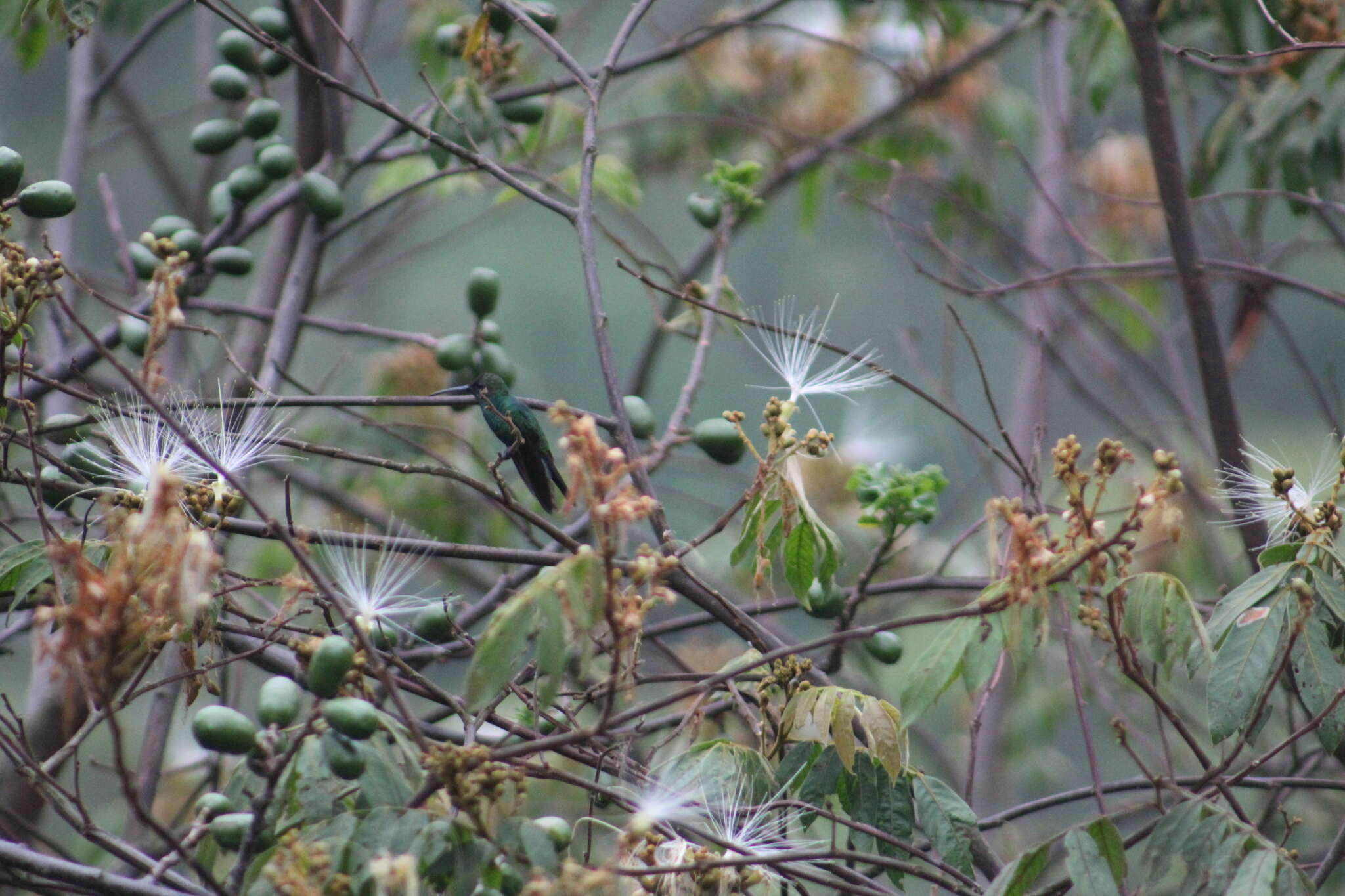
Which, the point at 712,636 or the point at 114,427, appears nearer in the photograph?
the point at 114,427

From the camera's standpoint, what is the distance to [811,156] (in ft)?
12.1

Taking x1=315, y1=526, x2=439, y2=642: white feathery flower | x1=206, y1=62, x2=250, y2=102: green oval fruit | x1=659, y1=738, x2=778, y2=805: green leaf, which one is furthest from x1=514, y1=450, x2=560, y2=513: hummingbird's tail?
x1=206, y1=62, x2=250, y2=102: green oval fruit

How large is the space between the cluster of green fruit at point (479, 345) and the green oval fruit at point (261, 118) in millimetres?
492

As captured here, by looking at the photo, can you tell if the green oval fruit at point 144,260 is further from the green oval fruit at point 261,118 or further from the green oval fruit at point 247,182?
the green oval fruit at point 261,118

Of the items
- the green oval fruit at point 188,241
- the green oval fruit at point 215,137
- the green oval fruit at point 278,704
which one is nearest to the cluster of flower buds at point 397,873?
the green oval fruit at point 278,704

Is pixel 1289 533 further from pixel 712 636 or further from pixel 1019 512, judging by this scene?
pixel 712 636

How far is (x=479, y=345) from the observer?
2084 millimetres

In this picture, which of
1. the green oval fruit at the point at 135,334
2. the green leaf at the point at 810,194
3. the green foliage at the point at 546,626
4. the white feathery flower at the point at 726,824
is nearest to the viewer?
the green foliage at the point at 546,626

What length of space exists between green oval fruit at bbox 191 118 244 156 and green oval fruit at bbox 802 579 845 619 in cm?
144

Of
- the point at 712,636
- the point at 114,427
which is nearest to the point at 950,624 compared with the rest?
the point at 114,427

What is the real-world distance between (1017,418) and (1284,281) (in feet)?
6.34

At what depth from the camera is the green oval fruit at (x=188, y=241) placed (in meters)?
2.03

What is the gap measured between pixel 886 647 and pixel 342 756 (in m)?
1.01

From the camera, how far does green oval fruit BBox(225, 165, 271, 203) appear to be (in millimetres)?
2137
